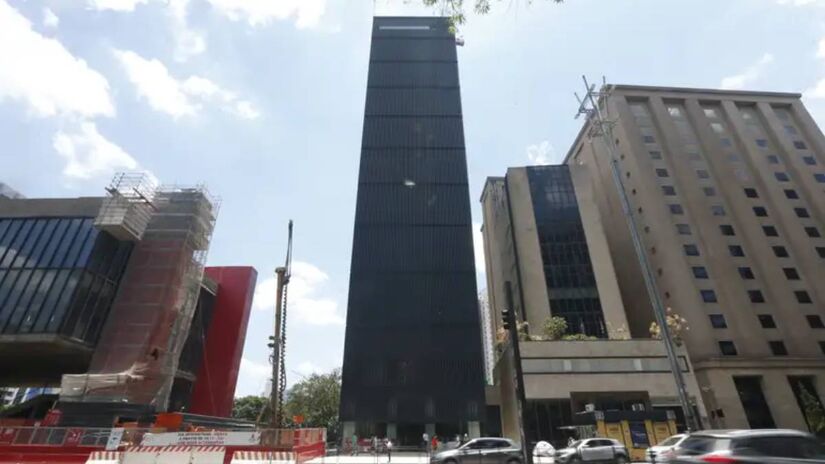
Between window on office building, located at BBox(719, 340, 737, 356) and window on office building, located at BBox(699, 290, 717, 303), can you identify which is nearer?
window on office building, located at BBox(719, 340, 737, 356)

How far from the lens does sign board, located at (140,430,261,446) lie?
1933cm

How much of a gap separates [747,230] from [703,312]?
14.5m

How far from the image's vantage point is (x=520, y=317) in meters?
51.1

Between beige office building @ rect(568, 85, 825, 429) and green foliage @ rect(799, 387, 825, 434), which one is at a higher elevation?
beige office building @ rect(568, 85, 825, 429)

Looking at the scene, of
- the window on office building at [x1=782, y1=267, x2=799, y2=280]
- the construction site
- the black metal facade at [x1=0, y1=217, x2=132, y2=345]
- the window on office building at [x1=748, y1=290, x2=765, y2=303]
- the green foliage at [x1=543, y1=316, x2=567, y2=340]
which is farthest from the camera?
the window on office building at [x1=782, y1=267, x2=799, y2=280]

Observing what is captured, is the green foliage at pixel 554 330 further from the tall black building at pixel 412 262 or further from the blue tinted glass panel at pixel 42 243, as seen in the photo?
the blue tinted glass panel at pixel 42 243

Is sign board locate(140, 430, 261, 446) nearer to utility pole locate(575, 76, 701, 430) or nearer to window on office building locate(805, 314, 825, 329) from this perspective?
utility pole locate(575, 76, 701, 430)

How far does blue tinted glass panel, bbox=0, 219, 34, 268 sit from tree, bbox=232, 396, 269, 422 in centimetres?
5619

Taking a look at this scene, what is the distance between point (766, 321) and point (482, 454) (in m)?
45.3

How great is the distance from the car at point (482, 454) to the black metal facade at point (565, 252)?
1211 inches

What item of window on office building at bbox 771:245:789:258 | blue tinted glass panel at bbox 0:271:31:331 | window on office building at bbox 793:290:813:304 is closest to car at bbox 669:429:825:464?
blue tinted glass panel at bbox 0:271:31:331

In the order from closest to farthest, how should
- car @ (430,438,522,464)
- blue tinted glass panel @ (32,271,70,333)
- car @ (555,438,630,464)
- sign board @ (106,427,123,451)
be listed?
sign board @ (106,427,123,451) → car @ (430,438,522,464) → car @ (555,438,630,464) → blue tinted glass panel @ (32,271,70,333)

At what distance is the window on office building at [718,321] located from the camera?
45.3 m

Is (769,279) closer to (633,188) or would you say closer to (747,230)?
(747,230)
